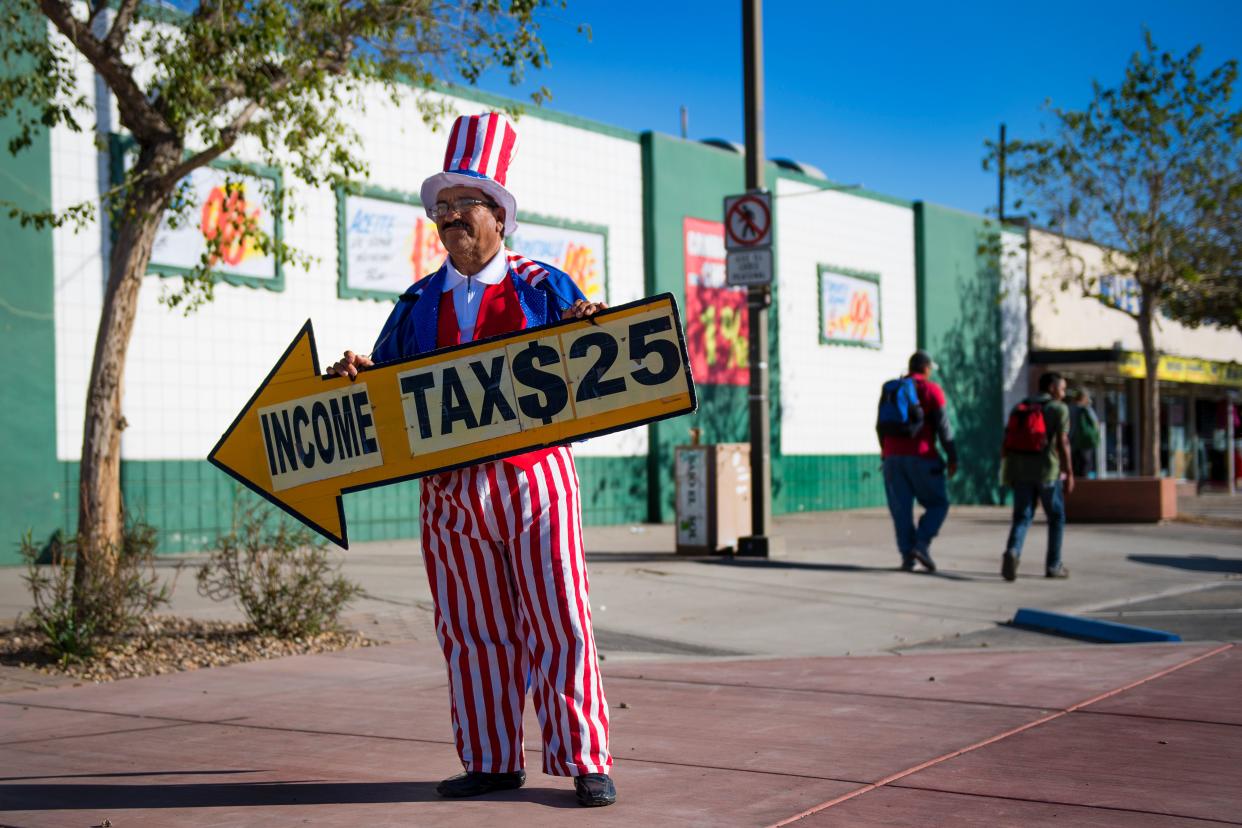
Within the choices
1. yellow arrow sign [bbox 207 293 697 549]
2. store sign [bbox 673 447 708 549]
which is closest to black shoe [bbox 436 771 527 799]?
yellow arrow sign [bbox 207 293 697 549]

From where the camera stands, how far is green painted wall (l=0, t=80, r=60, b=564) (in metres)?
12.3

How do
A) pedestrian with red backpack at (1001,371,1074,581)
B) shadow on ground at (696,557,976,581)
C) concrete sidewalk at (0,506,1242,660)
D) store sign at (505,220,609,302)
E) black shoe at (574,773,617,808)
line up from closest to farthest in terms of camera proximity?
black shoe at (574,773,617,808) → concrete sidewalk at (0,506,1242,660) → pedestrian with red backpack at (1001,371,1074,581) → shadow on ground at (696,557,976,581) → store sign at (505,220,609,302)

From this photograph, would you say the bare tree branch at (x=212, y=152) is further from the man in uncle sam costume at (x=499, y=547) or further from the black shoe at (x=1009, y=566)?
the black shoe at (x=1009, y=566)

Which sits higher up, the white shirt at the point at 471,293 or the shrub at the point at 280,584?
the white shirt at the point at 471,293

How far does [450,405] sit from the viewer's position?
13.8 feet

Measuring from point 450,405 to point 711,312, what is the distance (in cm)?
1592

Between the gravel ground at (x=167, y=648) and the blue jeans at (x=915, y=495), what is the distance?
550 centimetres

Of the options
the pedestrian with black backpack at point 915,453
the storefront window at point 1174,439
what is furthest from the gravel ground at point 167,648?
the storefront window at point 1174,439

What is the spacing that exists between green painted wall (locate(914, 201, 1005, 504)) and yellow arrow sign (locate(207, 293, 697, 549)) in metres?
21.4

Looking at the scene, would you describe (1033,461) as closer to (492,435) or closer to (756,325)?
(756,325)

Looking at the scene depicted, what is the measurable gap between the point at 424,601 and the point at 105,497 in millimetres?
2528

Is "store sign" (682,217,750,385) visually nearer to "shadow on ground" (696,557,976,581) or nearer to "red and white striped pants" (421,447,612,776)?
"shadow on ground" (696,557,976,581)

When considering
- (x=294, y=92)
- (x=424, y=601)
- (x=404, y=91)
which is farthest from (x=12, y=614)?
(x=404, y=91)

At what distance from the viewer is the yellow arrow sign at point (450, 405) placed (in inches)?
161
